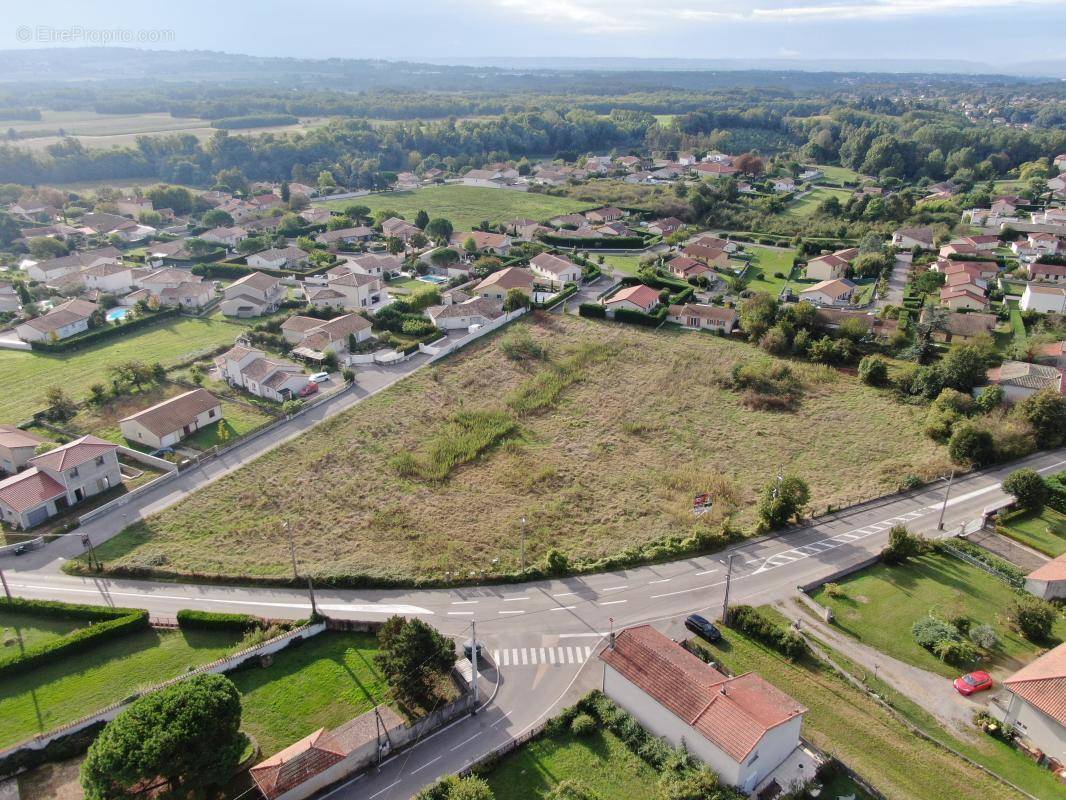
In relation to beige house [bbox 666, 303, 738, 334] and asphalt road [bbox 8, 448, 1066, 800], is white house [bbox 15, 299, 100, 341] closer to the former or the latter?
asphalt road [bbox 8, 448, 1066, 800]

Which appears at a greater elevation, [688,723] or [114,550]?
[688,723]

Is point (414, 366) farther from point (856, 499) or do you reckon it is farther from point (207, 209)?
point (207, 209)

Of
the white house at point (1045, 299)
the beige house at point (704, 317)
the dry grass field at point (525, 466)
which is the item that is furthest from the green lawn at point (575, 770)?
the white house at point (1045, 299)

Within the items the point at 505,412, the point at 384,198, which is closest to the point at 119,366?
the point at 505,412

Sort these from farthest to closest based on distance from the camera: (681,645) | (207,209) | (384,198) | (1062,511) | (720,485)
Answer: (384,198), (207,209), (720,485), (1062,511), (681,645)

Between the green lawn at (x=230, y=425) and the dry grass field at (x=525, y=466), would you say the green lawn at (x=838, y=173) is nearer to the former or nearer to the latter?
the dry grass field at (x=525, y=466)

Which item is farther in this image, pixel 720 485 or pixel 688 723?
pixel 720 485
